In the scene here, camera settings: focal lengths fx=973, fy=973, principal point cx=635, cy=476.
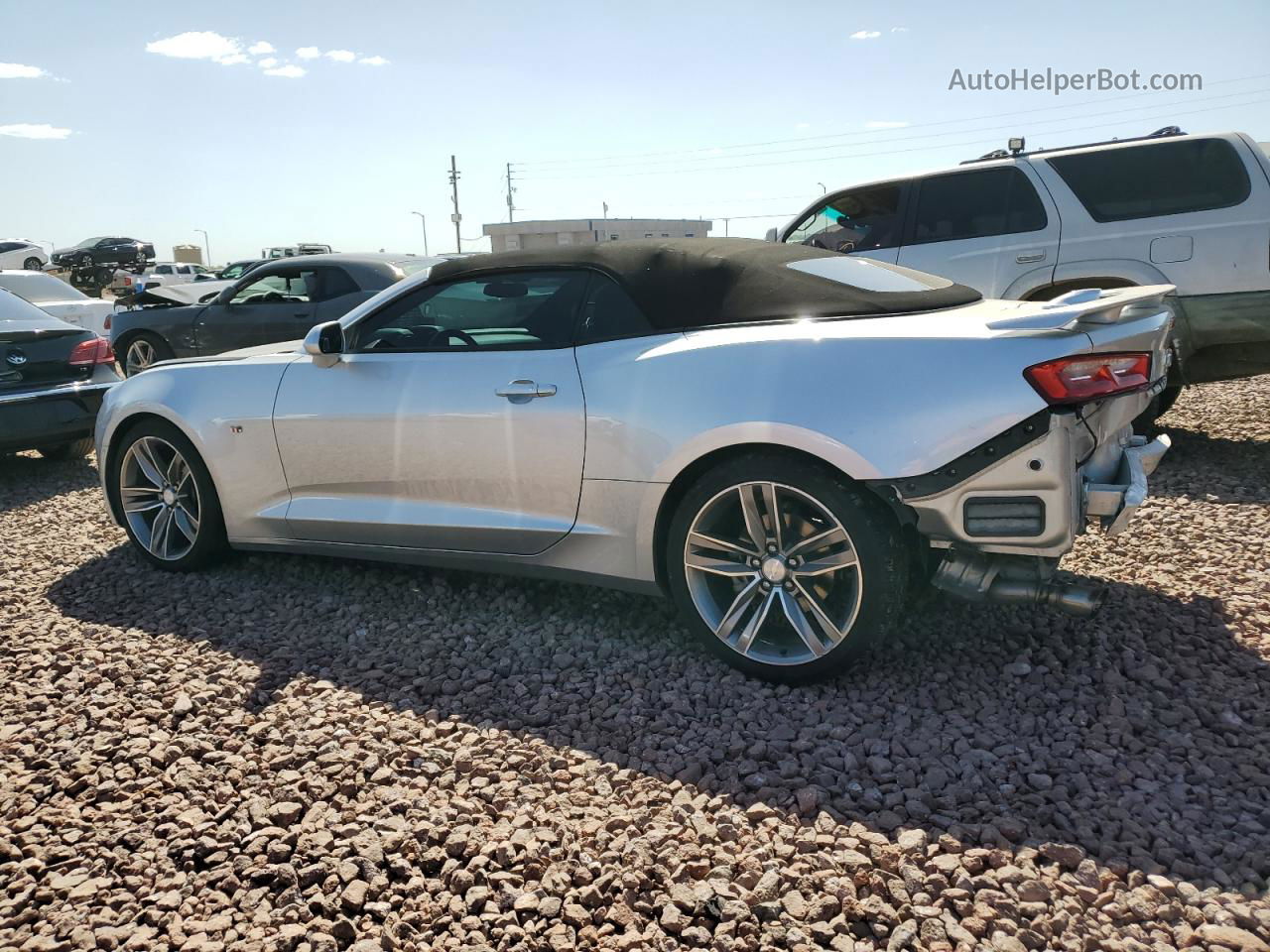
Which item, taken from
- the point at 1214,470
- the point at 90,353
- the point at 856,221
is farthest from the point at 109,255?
the point at 1214,470

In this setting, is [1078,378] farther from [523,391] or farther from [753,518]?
[523,391]

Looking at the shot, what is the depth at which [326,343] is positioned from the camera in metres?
4.23

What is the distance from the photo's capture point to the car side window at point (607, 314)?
3680mm

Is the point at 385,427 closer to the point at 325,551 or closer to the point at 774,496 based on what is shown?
the point at 325,551

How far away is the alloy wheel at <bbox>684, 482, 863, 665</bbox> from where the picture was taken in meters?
3.31

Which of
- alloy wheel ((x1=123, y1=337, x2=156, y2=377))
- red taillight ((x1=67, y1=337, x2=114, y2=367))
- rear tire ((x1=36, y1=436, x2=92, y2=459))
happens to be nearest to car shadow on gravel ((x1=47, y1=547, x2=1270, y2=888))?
red taillight ((x1=67, y1=337, x2=114, y2=367))

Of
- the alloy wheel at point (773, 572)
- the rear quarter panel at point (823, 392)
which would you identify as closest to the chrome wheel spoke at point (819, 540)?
the alloy wheel at point (773, 572)

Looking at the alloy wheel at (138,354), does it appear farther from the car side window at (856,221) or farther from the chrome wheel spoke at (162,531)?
the car side window at (856,221)

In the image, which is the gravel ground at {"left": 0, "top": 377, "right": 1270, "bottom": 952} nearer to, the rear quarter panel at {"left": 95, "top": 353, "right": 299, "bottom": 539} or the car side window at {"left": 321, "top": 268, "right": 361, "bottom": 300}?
the rear quarter panel at {"left": 95, "top": 353, "right": 299, "bottom": 539}

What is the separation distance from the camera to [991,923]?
224cm

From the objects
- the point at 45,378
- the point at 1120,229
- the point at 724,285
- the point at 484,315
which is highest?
the point at 1120,229

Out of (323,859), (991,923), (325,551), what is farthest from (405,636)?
(991,923)

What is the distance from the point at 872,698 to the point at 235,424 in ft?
10.2

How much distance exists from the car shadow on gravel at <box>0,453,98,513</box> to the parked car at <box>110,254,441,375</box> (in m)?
2.41
